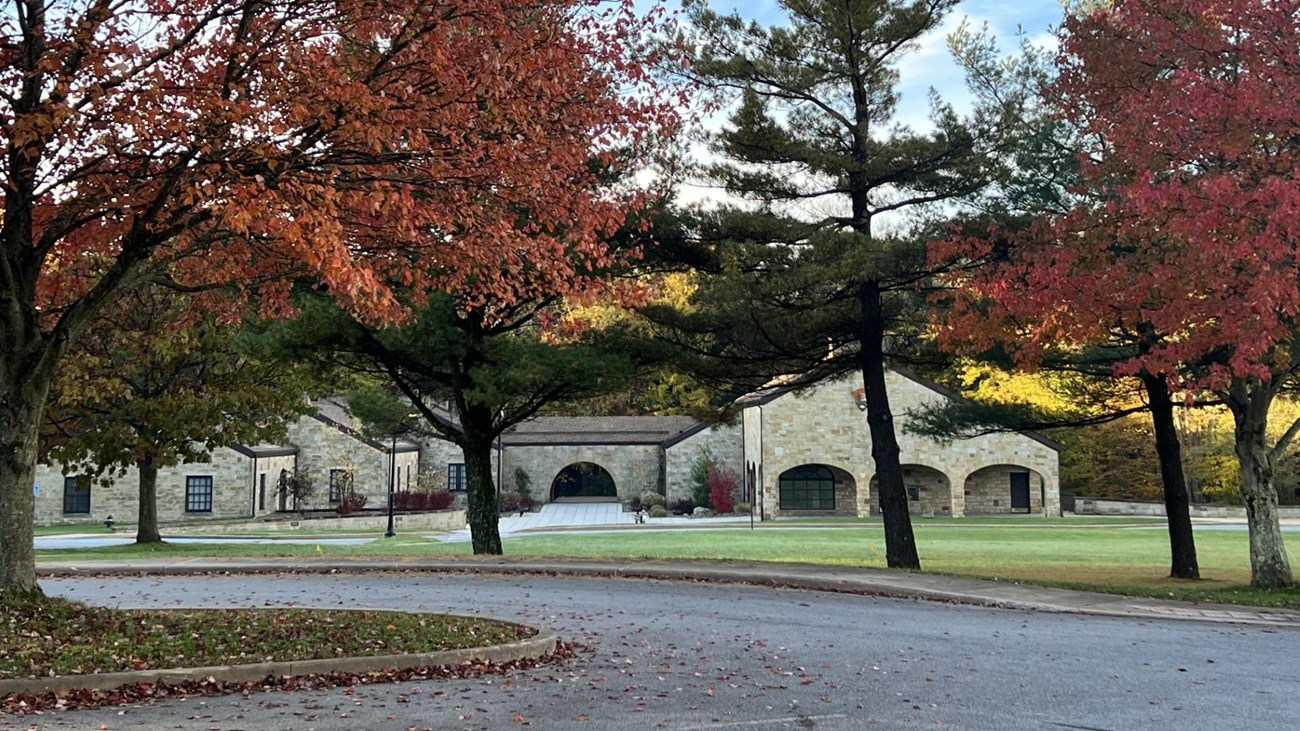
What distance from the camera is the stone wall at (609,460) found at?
57875mm

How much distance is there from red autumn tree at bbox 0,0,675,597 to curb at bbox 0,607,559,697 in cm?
268

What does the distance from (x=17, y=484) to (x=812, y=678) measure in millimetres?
7400

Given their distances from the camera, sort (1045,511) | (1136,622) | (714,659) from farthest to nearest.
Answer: (1045,511) → (1136,622) → (714,659)

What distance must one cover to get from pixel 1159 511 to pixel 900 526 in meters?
37.1

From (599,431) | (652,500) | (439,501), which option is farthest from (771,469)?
(439,501)

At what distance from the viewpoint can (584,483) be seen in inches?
2576

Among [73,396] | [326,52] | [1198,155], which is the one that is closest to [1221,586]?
[1198,155]

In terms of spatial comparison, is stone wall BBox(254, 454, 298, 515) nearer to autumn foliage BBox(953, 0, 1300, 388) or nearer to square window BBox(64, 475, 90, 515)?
square window BBox(64, 475, 90, 515)

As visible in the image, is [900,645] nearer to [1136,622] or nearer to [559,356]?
[1136,622]

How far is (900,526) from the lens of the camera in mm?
19516

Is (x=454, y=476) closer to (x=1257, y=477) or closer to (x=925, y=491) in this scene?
(x=925, y=491)

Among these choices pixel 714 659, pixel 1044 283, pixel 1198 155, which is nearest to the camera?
pixel 714 659

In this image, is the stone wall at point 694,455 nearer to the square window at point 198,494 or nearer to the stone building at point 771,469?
the stone building at point 771,469

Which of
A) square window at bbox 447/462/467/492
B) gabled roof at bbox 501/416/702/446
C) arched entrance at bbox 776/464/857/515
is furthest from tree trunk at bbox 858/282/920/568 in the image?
square window at bbox 447/462/467/492
